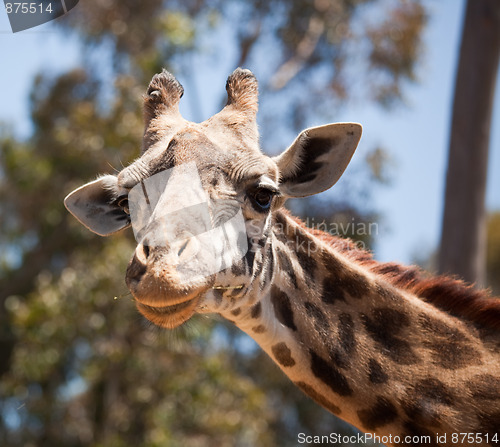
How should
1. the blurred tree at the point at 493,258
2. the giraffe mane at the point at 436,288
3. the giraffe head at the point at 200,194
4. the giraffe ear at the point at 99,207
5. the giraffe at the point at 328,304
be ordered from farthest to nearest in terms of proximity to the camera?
the blurred tree at the point at 493,258 → the giraffe ear at the point at 99,207 → the giraffe mane at the point at 436,288 → the giraffe at the point at 328,304 → the giraffe head at the point at 200,194

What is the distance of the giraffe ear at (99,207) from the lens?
15.8 ft

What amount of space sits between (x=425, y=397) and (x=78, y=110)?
1450 cm

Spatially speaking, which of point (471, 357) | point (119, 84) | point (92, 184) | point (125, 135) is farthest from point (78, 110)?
point (471, 357)

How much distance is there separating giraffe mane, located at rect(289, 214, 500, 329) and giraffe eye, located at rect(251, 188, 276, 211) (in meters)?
0.64

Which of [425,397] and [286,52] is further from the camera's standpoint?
[286,52]

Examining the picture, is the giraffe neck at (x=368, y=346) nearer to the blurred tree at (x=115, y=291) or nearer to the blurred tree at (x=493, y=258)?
the blurred tree at (x=115, y=291)

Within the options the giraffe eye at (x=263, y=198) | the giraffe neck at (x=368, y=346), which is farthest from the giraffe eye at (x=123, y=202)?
the giraffe neck at (x=368, y=346)

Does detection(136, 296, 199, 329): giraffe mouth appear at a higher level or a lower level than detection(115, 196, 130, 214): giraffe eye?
lower

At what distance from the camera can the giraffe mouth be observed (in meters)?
3.61

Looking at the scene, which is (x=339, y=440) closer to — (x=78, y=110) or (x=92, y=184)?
(x=78, y=110)

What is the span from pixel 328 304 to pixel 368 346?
Answer: 1.30 feet

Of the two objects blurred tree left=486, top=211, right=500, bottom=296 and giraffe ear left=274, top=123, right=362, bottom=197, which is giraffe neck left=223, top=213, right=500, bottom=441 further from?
blurred tree left=486, top=211, right=500, bottom=296

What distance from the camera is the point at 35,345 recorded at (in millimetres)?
14594

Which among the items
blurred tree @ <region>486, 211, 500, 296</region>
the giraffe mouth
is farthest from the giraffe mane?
blurred tree @ <region>486, 211, 500, 296</region>
